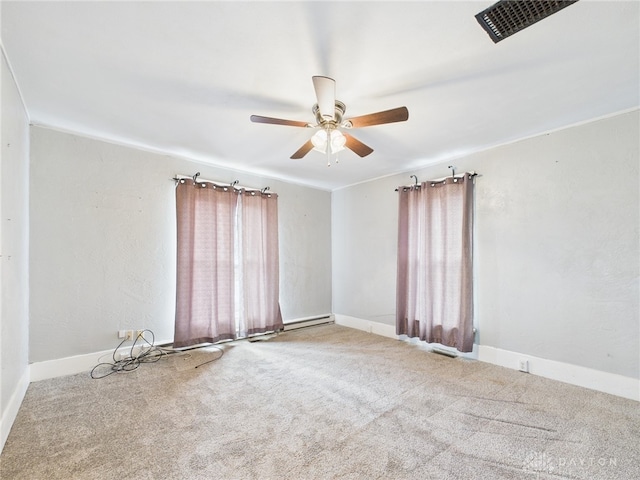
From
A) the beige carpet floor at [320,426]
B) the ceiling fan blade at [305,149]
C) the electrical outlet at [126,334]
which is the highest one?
the ceiling fan blade at [305,149]

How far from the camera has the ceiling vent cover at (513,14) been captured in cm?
138

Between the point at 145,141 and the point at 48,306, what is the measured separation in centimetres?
187

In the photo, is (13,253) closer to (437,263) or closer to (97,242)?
(97,242)

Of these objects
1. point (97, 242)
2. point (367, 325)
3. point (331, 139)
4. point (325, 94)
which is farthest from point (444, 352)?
point (97, 242)

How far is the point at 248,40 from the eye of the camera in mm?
1645

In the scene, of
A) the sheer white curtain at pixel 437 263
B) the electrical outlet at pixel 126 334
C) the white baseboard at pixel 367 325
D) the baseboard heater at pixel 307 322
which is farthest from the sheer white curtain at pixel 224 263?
the sheer white curtain at pixel 437 263

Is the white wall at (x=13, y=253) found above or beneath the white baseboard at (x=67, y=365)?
above

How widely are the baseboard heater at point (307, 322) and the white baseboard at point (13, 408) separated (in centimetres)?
275

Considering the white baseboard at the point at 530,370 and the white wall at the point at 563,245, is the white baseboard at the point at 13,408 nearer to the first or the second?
the white baseboard at the point at 530,370

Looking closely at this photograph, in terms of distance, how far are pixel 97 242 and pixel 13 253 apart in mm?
928

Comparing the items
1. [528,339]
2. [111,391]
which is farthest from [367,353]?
[111,391]

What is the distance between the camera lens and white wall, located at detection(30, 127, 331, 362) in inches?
109

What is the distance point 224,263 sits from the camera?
377 centimetres

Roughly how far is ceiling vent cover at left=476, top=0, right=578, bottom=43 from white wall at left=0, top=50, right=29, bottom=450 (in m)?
2.82
